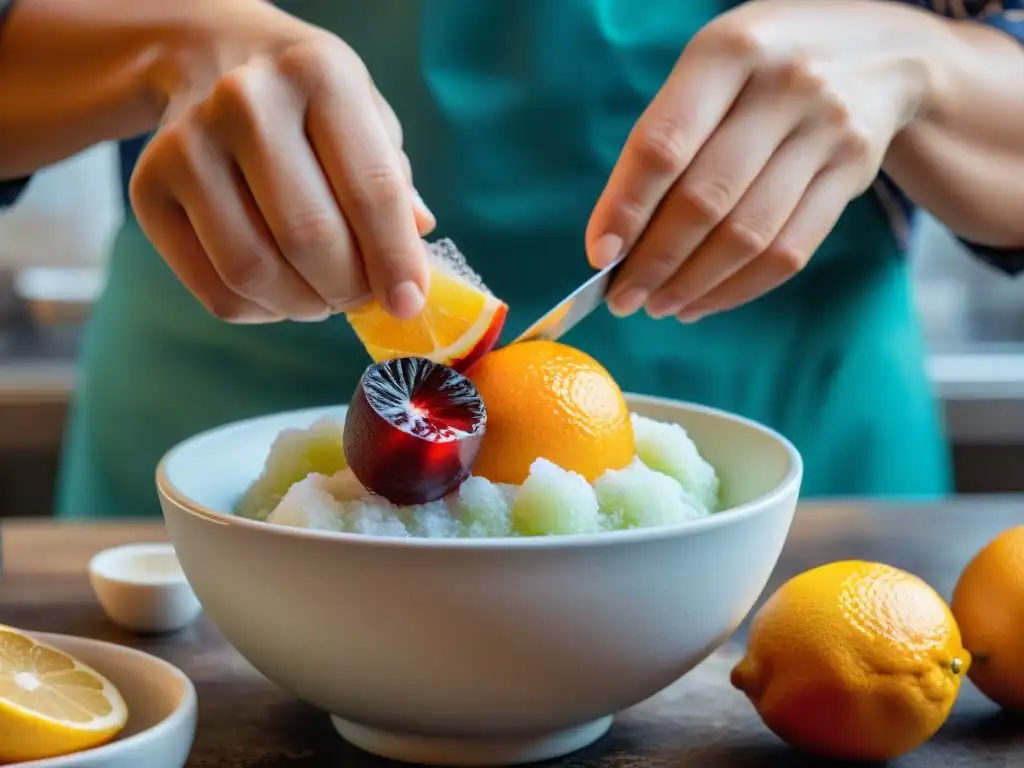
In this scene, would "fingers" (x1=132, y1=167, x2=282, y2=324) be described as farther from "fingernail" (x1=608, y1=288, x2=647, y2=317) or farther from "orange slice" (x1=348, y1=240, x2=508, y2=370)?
"fingernail" (x1=608, y1=288, x2=647, y2=317)

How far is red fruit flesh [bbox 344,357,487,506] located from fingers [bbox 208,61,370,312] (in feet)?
→ 0.29

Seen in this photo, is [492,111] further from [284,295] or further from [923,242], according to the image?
[923,242]

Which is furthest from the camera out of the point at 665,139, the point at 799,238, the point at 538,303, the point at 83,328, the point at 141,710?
the point at 83,328

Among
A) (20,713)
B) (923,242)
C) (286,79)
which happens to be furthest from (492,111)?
(923,242)

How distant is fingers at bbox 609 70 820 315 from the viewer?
0.80m

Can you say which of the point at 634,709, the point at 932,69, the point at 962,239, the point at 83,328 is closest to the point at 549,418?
→ the point at 634,709

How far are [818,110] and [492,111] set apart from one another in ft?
1.49

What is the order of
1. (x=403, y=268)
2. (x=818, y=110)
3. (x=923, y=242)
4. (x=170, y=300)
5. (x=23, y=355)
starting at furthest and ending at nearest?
(x=923, y=242) → (x=23, y=355) → (x=170, y=300) → (x=818, y=110) → (x=403, y=268)

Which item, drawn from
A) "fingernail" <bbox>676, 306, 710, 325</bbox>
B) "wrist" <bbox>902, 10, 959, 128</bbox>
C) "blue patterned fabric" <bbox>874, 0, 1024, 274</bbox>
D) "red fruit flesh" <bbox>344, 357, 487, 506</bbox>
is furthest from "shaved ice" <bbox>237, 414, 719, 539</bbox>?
"blue patterned fabric" <bbox>874, 0, 1024, 274</bbox>

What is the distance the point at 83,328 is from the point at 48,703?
5.31ft

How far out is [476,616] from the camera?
579mm

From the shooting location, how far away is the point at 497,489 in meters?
0.67

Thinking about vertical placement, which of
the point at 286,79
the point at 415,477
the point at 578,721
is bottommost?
the point at 578,721

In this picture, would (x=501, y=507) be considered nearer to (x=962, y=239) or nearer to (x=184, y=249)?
(x=184, y=249)
